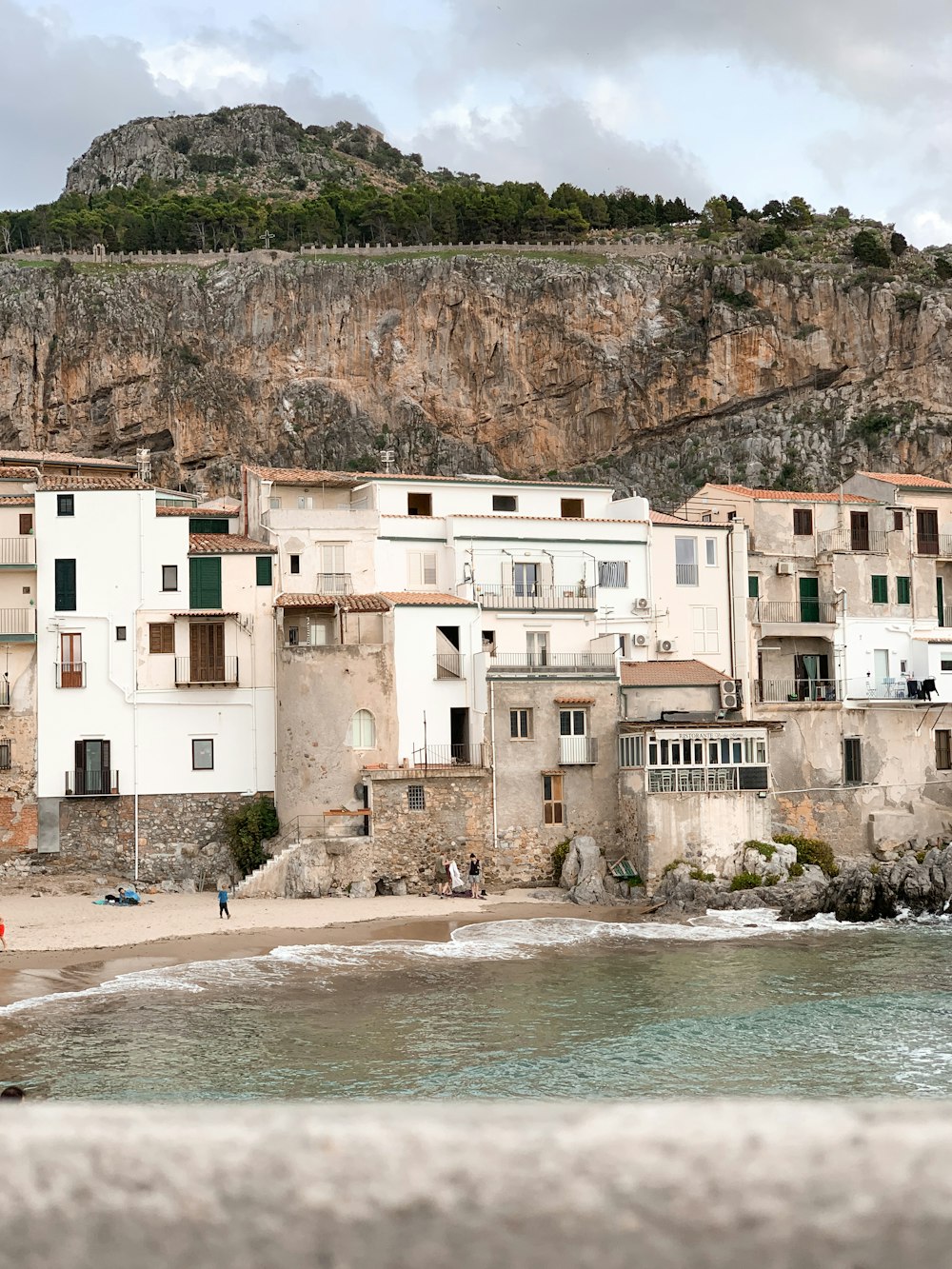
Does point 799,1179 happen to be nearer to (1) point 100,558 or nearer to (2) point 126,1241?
(2) point 126,1241

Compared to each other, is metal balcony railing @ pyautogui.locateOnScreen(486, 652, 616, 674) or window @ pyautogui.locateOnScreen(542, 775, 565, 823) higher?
metal balcony railing @ pyautogui.locateOnScreen(486, 652, 616, 674)

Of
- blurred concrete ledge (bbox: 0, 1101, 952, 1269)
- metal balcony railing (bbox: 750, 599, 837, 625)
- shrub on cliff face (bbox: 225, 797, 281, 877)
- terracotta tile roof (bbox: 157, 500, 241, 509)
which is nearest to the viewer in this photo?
blurred concrete ledge (bbox: 0, 1101, 952, 1269)

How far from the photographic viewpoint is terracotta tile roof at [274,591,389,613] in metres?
45.8

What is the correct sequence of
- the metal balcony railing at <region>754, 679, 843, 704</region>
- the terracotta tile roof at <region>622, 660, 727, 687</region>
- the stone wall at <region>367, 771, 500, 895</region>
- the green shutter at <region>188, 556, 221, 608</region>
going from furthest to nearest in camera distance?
the metal balcony railing at <region>754, 679, 843, 704</region> → the terracotta tile roof at <region>622, 660, 727, 687</region> → the green shutter at <region>188, 556, 221, 608</region> → the stone wall at <region>367, 771, 500, 895</region>

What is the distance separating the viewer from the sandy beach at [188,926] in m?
34.6

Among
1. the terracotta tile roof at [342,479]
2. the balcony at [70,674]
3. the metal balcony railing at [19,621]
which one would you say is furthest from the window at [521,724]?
the metal balcony railing at [19,621]

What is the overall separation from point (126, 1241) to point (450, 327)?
105659 millimetres

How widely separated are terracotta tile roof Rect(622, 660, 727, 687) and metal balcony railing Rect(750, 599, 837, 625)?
523 centimetres

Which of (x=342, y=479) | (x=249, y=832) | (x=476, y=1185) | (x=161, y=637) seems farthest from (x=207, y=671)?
(x=476, y=1185)

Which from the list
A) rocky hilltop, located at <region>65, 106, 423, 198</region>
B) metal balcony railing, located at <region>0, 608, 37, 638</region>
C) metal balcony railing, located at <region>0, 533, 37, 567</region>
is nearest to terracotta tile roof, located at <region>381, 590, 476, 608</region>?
metal balcony railing, located at <region>0, 608, 37, 638</region>

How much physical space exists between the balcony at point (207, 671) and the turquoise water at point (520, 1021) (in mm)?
12889

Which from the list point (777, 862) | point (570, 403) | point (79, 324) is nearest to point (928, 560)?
point (777, 862)

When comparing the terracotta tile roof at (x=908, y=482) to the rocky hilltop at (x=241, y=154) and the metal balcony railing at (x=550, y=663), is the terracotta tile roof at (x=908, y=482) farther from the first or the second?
the rocky hilltop at (x=241, y=154)

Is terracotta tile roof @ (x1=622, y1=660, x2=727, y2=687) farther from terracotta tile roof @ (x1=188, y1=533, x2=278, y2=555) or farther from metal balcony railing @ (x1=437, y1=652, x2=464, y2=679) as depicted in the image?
terracotta tile roof @ (x1=188, y1=533, x2=278, y2=555)
